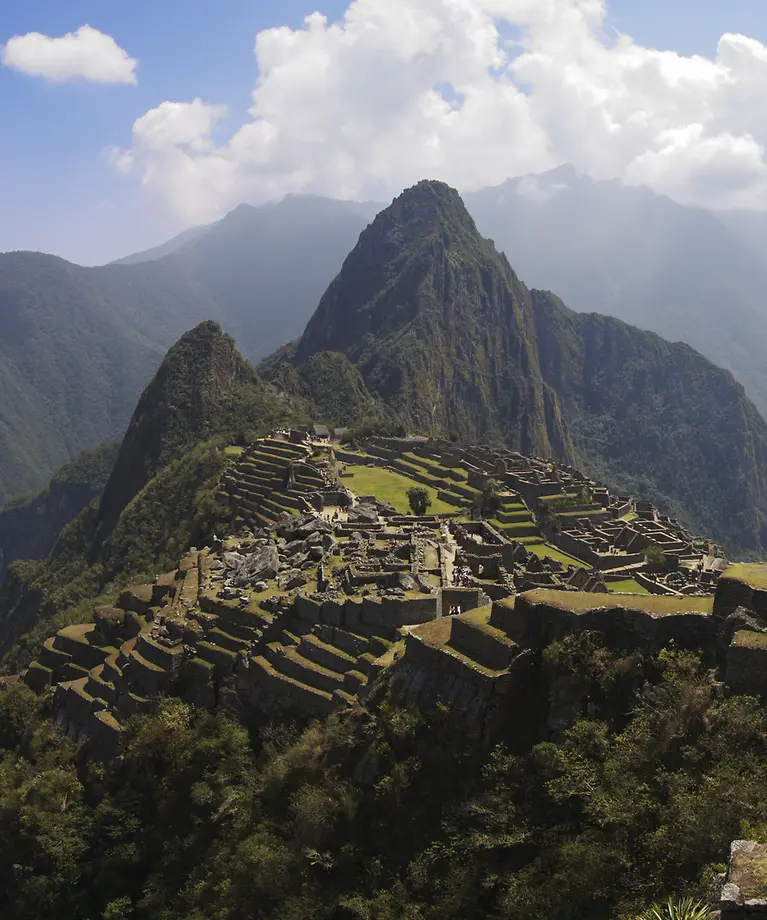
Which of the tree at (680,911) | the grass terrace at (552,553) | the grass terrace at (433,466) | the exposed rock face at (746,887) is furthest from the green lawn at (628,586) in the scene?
the exposed rock face at (746,887)

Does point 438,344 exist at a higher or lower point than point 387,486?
higher

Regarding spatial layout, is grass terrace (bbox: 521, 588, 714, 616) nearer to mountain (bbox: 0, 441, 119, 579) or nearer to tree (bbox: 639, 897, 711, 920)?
tree (bbox: 639, 897, 711, 920)

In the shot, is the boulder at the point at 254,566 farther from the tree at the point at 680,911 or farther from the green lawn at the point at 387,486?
the green lawn at the point at 387,486

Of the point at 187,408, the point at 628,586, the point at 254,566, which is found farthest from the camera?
the point at 187,408

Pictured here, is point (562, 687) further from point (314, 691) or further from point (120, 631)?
point (120, 631)

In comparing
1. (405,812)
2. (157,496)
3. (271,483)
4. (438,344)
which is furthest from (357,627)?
(438,344)

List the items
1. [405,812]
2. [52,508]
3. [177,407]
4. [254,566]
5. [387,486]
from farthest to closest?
[52,508], [177,407], [387,486], [254,566], [405,812]

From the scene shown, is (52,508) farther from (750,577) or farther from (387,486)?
(750,577)
